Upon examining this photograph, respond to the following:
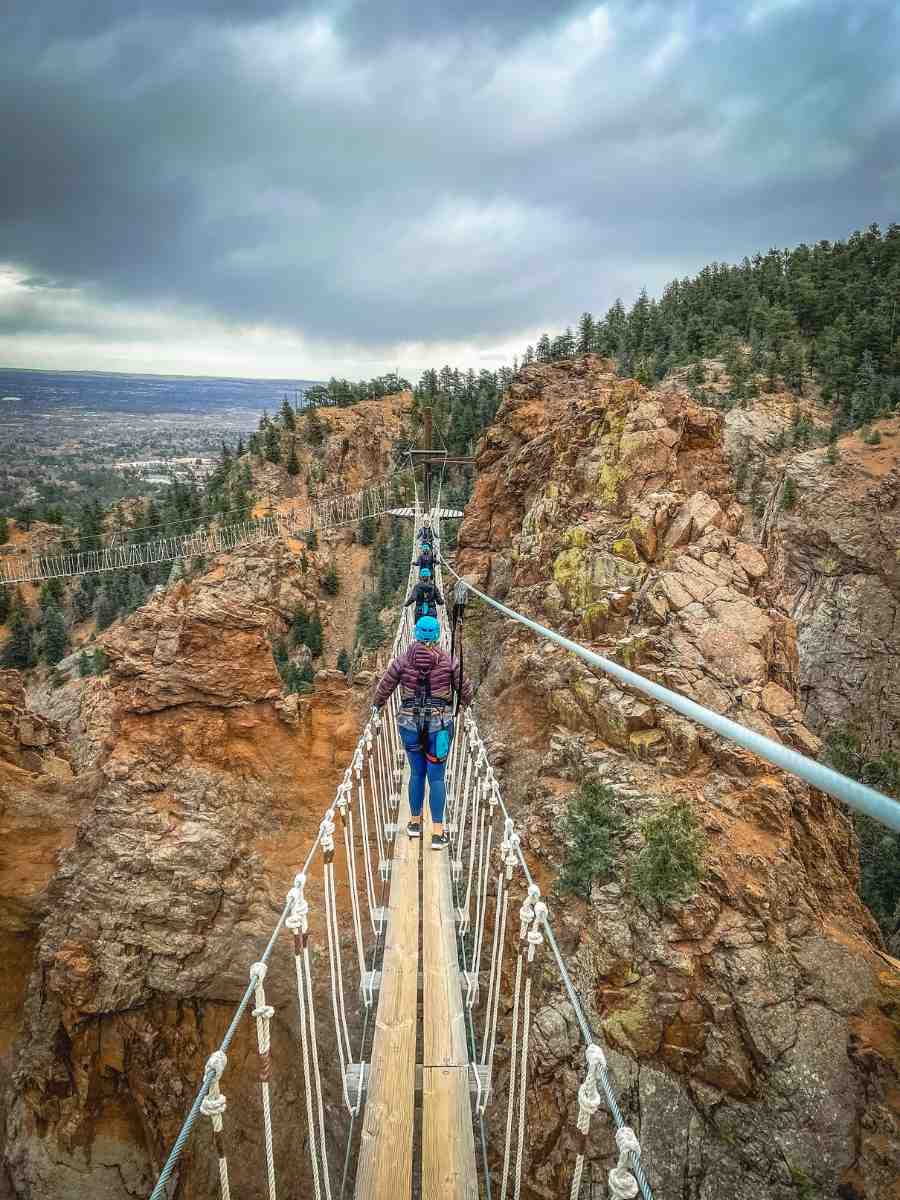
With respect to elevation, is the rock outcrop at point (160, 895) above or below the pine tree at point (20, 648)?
above

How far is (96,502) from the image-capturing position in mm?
43375

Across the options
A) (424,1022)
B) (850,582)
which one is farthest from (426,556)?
(850,582)

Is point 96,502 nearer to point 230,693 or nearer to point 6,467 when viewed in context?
point 230,693

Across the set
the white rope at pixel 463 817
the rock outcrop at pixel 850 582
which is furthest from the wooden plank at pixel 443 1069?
the rock outcrop at pixel 850 582

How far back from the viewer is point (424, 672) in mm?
3510

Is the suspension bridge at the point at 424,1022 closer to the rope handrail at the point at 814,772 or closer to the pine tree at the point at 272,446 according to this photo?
the rope handrail at the point at 814,772

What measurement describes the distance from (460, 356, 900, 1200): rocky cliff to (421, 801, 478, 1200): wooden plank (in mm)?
2457

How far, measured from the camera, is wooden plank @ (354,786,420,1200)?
209 centimetres

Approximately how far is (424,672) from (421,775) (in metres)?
0.71

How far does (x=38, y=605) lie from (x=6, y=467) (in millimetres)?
89080

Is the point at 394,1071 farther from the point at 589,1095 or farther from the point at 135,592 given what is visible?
the point at 135,592

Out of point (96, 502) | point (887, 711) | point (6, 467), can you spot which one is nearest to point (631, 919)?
point (887, 711)

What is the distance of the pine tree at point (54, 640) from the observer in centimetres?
3359

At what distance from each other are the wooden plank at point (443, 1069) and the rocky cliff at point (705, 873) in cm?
246
